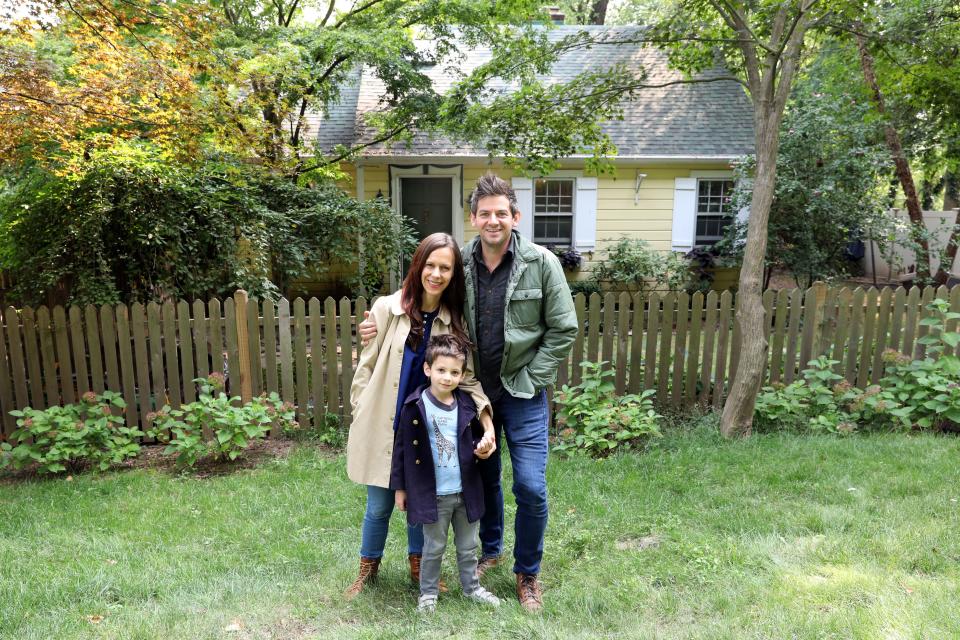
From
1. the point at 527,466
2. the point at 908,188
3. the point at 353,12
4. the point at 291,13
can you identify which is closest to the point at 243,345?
the point at 527,466

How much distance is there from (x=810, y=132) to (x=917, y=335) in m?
5.00

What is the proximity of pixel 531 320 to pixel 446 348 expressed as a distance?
1.52ft

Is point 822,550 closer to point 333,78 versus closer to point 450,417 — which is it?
point 450,417

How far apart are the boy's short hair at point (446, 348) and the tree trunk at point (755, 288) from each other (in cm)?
326

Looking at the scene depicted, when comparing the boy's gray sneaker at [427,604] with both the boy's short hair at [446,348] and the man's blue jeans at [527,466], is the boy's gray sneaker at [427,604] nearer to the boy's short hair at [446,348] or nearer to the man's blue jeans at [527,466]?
the man's blue jeans at [527,466]

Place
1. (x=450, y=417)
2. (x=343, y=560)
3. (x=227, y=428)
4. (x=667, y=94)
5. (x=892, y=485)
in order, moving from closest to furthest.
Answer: (x=450, y=417), (x=343, y=560), (x=892, y=485), (x=227, y=428), (x=667, y=94)

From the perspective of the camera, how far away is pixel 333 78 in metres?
9.50

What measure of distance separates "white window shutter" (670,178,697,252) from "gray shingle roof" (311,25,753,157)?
0.61m

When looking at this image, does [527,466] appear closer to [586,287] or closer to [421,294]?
[421,294]

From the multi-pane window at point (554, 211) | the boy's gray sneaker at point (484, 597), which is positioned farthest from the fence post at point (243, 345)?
the multi-pane window at point (554, 211)

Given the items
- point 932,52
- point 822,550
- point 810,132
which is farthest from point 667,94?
point 822,550

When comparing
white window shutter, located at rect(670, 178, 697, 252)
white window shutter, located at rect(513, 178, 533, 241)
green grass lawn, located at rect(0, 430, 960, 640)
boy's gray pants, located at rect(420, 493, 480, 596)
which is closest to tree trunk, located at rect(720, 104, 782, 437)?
green grass lawn, located at rect(0, 430, 960, 640)

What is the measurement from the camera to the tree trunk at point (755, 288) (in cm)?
518

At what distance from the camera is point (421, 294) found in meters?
2.98
